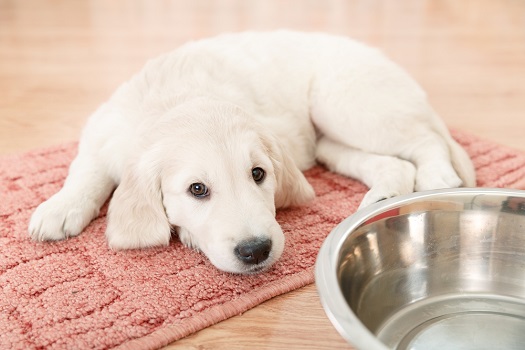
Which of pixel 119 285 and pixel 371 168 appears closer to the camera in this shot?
pixel 119 285

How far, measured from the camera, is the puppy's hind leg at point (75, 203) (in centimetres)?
200

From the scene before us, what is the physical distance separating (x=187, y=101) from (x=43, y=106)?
1.66m

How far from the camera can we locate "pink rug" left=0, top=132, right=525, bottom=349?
1.57 m

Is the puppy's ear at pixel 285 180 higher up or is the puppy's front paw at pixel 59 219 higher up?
the puppy's ear at pixel 285 180

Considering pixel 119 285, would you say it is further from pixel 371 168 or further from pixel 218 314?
pixel 371 168

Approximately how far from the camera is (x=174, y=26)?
19.3 ft

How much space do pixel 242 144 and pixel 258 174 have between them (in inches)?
4.2

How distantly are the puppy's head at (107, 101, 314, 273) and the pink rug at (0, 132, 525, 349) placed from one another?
0.21 ft

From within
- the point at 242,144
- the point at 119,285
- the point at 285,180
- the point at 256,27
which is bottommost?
the point at 256,27

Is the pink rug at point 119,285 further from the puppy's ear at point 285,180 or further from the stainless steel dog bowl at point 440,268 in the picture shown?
the stainless steel dog bowl at point 440,268

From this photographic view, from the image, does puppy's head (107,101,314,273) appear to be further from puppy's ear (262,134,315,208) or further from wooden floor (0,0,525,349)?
wooden floor (0,0,525,349)

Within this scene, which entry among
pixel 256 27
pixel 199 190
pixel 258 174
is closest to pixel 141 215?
pixel 199 190

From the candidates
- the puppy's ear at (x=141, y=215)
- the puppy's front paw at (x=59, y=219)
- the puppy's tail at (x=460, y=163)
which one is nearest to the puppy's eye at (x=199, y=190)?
the puppy's ear at (x=141, y=215)

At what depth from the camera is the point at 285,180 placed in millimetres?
2102
